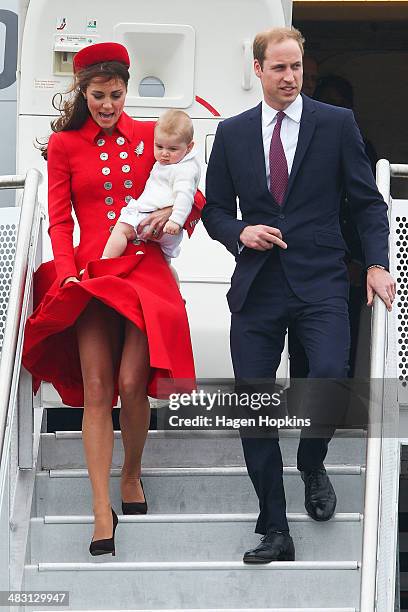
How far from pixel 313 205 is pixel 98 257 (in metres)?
0.78

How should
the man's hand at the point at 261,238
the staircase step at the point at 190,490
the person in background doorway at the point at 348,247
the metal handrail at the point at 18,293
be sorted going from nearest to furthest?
1. the metal handrail at the point at 18,293
2. the man's hand at the point at 261,238
3. the staircase step at the point at 190,490
4. the person in background doorway at the point at 348,247

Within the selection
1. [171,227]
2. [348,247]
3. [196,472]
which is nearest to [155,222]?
[171,227]

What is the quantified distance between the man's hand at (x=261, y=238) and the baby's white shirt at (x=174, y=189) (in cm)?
26

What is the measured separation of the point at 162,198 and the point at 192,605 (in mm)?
1396

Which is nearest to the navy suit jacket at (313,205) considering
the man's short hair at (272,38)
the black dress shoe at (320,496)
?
the man's short hair at (272,38)

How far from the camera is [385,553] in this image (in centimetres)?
464

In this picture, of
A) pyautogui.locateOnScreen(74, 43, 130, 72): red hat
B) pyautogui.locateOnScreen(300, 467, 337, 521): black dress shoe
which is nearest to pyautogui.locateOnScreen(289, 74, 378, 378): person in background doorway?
pyautogui.locateOnScreen(300, 467, 337, 521): black dress shoe

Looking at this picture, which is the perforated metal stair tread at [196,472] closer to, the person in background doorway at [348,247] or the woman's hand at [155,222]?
the person in background doorway at [348,247]

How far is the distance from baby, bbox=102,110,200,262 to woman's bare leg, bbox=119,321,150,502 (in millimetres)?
324

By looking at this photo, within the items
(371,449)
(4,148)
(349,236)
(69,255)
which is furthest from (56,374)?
(4,148)

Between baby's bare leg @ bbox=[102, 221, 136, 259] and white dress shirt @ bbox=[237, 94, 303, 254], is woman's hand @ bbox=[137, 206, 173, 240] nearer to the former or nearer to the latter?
baby's bare leg @ bbox=[102, 221, 136, 259]

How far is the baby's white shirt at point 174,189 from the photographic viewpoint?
500 centimetres

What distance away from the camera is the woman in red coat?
489 cm

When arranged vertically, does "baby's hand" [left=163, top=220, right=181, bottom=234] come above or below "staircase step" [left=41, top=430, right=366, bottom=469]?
above
